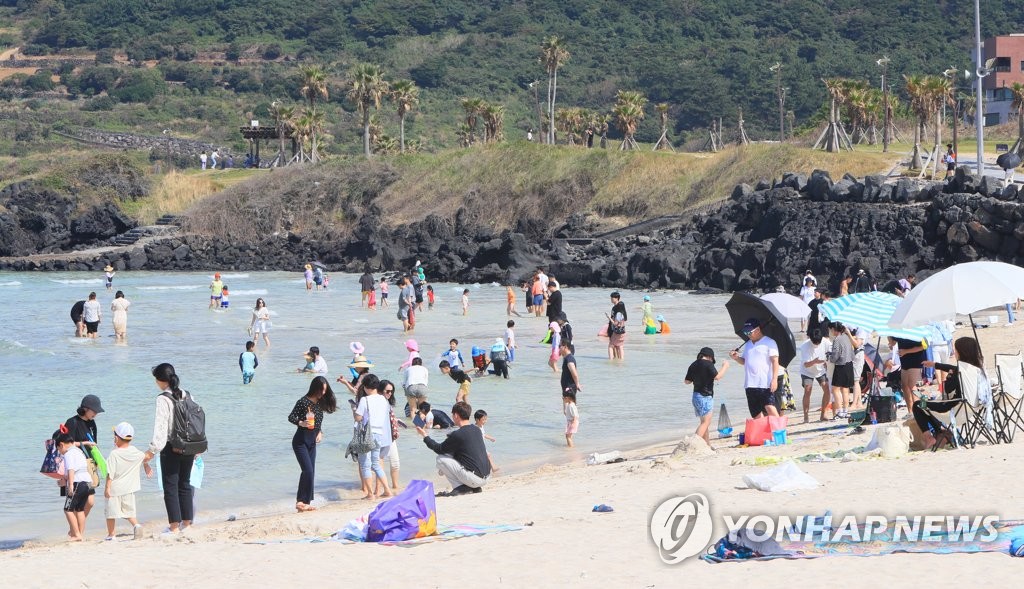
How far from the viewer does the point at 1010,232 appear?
3291 cm

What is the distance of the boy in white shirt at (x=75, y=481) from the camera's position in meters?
9.52

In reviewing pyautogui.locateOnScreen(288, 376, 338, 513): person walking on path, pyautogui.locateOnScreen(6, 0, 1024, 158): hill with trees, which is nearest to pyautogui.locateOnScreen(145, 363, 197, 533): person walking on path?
pyautogui.locateOnScreen(288, 376, 338, 513): person walking on path

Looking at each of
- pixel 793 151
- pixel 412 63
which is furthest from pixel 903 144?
pixel 412 63

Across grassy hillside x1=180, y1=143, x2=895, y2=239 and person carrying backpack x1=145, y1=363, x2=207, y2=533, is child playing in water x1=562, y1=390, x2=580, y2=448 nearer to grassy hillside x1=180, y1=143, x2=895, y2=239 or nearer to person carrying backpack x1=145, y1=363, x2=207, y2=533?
person carrying backpack x1=145, y1=363, x2=207, y2=533

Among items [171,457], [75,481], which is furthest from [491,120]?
[171,457]

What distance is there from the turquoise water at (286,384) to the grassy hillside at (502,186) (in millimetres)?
15988

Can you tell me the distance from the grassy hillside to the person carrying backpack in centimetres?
4116

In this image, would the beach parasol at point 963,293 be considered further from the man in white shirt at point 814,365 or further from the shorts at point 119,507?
the shorts at point 119,507

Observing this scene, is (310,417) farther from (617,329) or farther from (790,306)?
(617,329)

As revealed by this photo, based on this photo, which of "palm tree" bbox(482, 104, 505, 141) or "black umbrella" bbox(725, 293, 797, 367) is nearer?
"black umbrella" bbox(725, 293, 797, 367)

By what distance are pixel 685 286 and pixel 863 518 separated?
1230 inches

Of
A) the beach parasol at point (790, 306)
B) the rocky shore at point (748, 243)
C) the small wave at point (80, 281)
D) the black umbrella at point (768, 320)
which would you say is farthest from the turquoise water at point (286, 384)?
the small wave at point (80, 281)

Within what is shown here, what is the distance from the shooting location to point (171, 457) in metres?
9.38

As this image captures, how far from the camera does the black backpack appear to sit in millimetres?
9180
